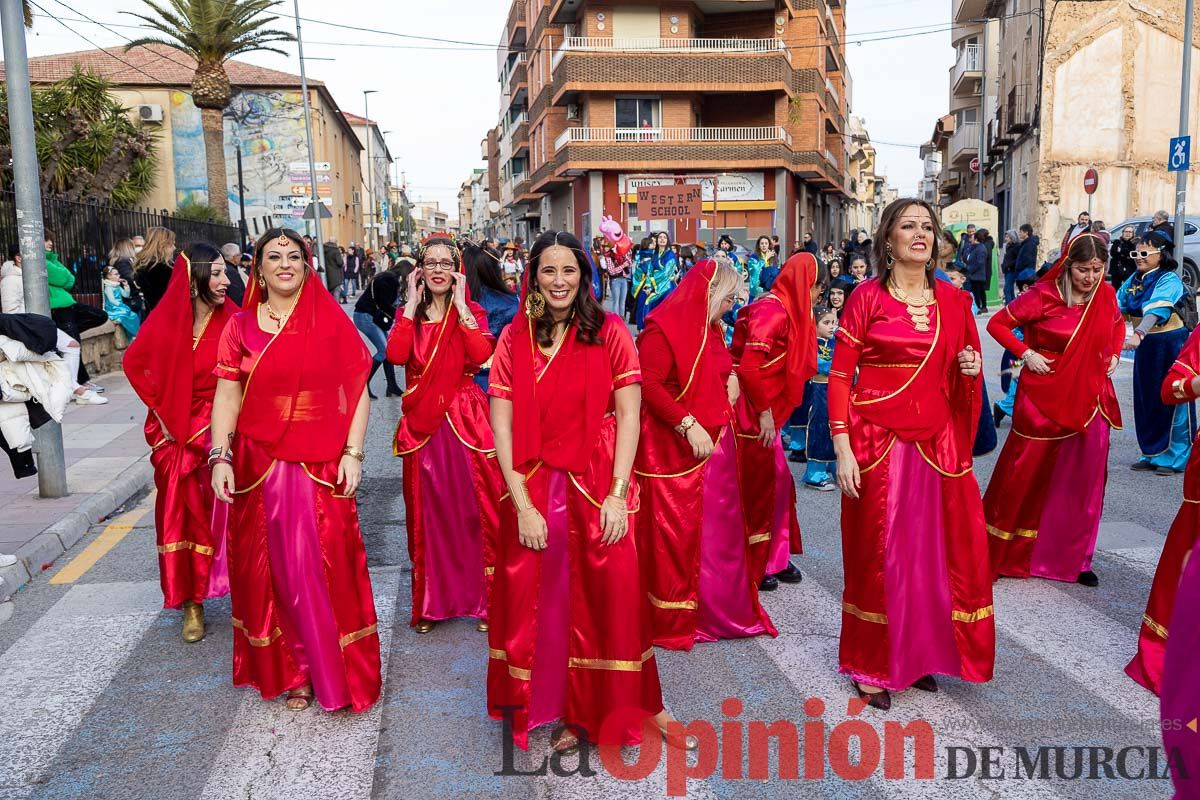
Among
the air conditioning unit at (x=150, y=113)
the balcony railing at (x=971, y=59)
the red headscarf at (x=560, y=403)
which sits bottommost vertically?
the red headscarf at (x=560, y=403)

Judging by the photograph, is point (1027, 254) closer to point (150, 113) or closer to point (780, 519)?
point (780, 519)

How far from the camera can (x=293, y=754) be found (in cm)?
371

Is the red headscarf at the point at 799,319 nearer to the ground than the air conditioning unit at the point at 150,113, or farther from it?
nearer to the ground

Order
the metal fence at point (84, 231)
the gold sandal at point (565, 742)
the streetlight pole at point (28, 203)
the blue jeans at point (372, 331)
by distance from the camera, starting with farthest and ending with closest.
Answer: the metal fence at point (84, 231) → the blue jeans at point (372, 331) → the streetlight pole at point (28, 203) → the gold sandal at point (565, 742)

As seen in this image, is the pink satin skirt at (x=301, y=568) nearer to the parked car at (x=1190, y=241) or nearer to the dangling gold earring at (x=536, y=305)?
the dangling gold earring at (x=536, y=305)

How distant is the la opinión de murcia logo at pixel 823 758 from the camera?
3.49 meters

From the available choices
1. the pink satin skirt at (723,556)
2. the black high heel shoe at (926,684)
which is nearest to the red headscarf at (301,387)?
the pink satin skirt at (723,556)

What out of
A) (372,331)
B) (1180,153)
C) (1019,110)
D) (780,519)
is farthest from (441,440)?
(1019,110)

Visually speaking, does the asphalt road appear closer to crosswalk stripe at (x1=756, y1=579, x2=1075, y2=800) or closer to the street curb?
crosswalk stripe at (x1=756, y1=579, x2=1075, y2=800)

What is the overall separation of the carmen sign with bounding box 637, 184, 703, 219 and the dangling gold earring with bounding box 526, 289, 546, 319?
17.3m

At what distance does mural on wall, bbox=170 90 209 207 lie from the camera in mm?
45906

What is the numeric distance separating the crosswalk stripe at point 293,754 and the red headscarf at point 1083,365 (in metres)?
3.85

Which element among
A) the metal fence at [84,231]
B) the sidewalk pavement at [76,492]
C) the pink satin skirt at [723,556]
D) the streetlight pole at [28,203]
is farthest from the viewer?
the metal fence at [84,231]

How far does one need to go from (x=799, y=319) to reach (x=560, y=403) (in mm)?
1991
